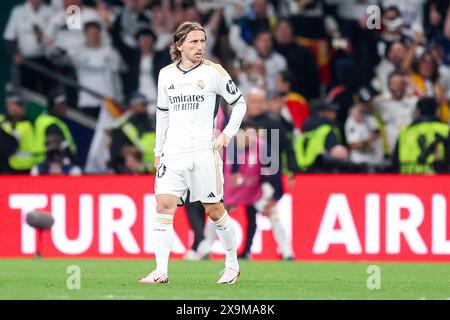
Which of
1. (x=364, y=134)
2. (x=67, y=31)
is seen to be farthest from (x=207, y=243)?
(x=67, y=31)

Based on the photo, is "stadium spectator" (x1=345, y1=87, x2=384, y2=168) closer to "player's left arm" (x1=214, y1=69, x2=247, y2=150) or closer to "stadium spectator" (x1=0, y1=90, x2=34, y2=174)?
"stadium spectator" (x1=0, y1=90, x2=34, y2=174)

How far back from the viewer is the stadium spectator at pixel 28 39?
22.4m

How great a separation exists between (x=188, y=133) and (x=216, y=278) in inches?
78.0

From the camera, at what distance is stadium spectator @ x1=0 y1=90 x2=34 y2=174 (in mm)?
20547

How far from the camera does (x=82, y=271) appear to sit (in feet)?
51.6

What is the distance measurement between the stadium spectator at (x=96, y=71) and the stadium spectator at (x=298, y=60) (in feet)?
8.04

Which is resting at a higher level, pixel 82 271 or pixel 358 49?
pixel 358 49

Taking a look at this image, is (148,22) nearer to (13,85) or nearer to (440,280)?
(13,85)

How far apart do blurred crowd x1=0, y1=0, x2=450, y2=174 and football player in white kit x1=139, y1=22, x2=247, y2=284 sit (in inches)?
290

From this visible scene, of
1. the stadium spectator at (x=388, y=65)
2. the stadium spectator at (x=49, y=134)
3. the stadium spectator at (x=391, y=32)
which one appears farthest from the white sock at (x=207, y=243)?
the stadium spectator at (x=391, y=32)

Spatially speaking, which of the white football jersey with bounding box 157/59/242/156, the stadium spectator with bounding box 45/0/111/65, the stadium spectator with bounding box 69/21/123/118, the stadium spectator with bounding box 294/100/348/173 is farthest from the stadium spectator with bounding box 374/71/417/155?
the white football jersey with bounding box 157/59/242/156

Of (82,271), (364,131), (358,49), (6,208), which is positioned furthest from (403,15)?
(82,271)

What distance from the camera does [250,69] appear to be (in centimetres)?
2206

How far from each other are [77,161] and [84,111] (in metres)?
1.33
